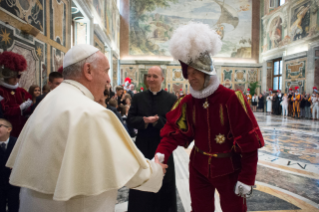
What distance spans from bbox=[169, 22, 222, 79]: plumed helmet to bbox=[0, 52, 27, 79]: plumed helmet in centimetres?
260

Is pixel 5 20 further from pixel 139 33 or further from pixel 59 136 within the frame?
pixel 139 33

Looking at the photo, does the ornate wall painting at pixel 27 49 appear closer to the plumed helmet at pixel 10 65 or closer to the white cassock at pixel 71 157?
the plumed helmet at pixel 10 65

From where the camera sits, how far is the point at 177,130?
6.72 ft

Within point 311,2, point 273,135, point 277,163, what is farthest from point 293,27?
point 277,163

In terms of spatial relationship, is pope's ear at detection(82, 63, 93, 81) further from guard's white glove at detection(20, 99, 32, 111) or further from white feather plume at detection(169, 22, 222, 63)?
guard's white glove at detection(20, 99, 32, 111)

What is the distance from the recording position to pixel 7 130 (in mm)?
2418

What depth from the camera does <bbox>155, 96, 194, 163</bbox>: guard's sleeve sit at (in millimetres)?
2029

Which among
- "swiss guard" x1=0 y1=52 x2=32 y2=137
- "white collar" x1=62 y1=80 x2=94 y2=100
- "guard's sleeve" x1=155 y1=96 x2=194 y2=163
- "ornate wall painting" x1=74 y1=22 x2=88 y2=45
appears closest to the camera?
"white collar" x1=62 y1=80 x2=94 y2=100

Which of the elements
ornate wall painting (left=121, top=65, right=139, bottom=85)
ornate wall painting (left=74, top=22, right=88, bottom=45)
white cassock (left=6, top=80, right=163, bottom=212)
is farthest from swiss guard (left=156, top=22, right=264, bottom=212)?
ornate wall painting (left=121, top=65, right=139, bottom=85)

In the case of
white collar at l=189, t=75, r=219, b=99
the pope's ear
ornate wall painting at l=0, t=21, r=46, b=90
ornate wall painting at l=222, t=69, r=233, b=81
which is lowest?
white collar at l=189, t=75, r=219, b=99

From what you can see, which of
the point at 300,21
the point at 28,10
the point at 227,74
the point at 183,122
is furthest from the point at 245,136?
the point at 227,74

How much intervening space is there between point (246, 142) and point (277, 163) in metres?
3.59

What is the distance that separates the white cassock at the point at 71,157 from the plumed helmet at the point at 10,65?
2452 millimetres

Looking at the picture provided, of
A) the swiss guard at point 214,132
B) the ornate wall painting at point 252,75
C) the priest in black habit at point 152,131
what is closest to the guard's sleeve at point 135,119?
the priest in black habit at point 152,131
